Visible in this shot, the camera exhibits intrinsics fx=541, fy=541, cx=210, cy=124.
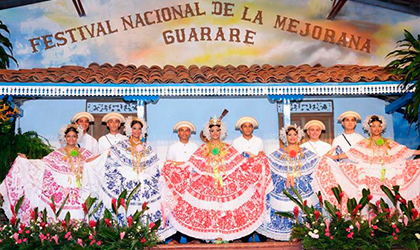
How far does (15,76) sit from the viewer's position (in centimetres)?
1112

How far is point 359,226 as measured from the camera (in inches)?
300

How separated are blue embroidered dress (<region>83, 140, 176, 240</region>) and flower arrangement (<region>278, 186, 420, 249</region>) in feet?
6.88

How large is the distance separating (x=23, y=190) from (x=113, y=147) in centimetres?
159

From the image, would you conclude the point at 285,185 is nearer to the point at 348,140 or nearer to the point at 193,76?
the point at 348,140

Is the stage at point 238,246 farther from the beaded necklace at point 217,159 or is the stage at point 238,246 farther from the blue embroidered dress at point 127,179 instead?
the beaded necklace at point 217,159

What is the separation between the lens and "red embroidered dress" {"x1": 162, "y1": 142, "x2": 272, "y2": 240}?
8578mm

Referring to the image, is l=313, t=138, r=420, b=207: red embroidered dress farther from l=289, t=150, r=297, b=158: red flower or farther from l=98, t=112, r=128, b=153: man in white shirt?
l=98, t=112, r=128, b=153: man in white shirt

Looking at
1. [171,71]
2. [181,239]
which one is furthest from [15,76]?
[181,239]

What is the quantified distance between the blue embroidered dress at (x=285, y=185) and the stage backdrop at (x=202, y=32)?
224 inches

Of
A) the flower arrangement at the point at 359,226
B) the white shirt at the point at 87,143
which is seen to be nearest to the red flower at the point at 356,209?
the flower arrangement at the point at 359,226

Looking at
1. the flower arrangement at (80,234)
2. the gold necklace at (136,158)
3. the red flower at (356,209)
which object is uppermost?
the gold necklace at (136,158)

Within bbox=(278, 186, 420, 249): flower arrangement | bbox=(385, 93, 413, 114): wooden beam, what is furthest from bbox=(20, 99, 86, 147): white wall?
bbox=(385, 93, 413, 114): wooden beam

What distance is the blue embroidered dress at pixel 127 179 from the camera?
880cm

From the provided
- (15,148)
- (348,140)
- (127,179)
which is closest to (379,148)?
(348,140)
